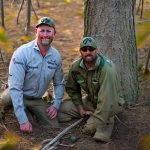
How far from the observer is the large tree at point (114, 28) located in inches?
147

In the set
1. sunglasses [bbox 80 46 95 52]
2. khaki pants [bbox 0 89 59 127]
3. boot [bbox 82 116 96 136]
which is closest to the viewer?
sunglasses [bbox 80 46 95 52]

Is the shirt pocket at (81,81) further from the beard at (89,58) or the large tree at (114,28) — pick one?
the large tree at (114,28)

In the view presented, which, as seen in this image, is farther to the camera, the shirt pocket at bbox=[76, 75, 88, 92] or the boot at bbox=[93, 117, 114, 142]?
the shirt pocket at bbox=[76, 75, 88, 92]

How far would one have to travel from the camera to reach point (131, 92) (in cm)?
403

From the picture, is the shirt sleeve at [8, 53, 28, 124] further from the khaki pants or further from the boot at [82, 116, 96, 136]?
the boot at [82, 116, 96, 136]

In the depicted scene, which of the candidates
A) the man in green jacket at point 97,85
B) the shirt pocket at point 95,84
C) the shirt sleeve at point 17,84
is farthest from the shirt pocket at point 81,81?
→ the shirt sleeve at point 17,84

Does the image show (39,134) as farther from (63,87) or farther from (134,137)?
(134,137)

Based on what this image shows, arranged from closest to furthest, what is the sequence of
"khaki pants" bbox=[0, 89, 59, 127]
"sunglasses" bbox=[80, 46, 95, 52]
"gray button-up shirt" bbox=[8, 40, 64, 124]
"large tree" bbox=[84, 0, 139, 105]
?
"sunglasses" bbox=[80, 46, 95, 52] < "gray button-up shirt" bbox=[8, 40, 64, 124] < "khaki pants" bbox=[0, 89, 59, 127] < "large tree" bbox=[84, 0, 139, 105]

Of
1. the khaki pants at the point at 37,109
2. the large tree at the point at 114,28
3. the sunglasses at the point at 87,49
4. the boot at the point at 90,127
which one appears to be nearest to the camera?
the sunglasses at the point at 87,49

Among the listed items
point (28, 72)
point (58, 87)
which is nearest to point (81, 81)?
point (58, 87)

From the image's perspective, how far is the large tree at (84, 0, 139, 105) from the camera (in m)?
3.73

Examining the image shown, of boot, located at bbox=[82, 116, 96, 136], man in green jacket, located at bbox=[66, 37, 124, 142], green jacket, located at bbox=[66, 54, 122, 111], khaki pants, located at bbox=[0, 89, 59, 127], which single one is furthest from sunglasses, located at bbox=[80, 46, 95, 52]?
khaki pants, located at bbox=[0, 89, 59, 127]

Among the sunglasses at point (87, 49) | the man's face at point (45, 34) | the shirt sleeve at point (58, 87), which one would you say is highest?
the man's face at point (45, 34)

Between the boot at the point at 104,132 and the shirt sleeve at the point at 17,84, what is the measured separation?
2.10ft
